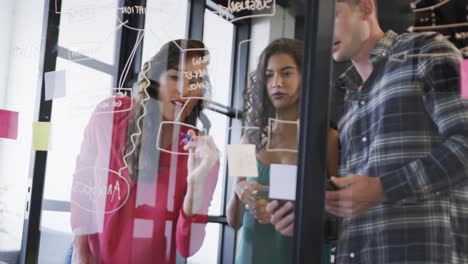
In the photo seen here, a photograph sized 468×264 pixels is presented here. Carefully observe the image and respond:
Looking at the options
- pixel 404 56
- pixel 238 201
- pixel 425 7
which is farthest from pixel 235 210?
pixel 425 7

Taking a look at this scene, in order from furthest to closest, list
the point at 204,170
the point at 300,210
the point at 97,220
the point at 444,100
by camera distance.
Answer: the point at 97,220, the point at 204,170, the point at 300,210, the point at 444,100

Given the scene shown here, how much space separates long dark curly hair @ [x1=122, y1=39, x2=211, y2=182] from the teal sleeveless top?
1.44 ft

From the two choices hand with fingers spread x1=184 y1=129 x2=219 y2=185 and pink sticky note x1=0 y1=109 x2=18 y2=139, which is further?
pink sticky note x1=0 y1=109 x2=18 y2=139

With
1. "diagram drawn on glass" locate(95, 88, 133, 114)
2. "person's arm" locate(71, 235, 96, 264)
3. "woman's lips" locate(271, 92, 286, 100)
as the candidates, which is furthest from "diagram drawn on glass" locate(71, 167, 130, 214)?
"woman's lips" locate(271, 92, 286, 100)

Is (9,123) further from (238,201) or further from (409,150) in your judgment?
(409,150)

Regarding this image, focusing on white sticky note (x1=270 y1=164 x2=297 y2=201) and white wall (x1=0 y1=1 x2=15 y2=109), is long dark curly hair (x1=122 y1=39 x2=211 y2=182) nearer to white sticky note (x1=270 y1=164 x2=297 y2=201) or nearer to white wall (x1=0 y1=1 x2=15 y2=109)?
white sticky note (x1=270 y1=164 x2=297 y2=201)

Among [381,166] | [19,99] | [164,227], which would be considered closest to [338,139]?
[381,166]

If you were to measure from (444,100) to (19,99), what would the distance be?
1696mm

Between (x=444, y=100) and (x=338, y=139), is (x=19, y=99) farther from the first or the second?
(x=444, y=100)

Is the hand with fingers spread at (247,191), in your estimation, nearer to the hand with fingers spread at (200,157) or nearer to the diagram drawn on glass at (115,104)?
the hand with fingers spread at (200,157)

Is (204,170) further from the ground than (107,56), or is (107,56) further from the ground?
(107,56)

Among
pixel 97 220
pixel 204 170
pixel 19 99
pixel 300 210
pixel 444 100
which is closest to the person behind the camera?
pixel 444 100

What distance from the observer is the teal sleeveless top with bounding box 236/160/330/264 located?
184 cm

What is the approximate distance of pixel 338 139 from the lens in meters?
1.78
